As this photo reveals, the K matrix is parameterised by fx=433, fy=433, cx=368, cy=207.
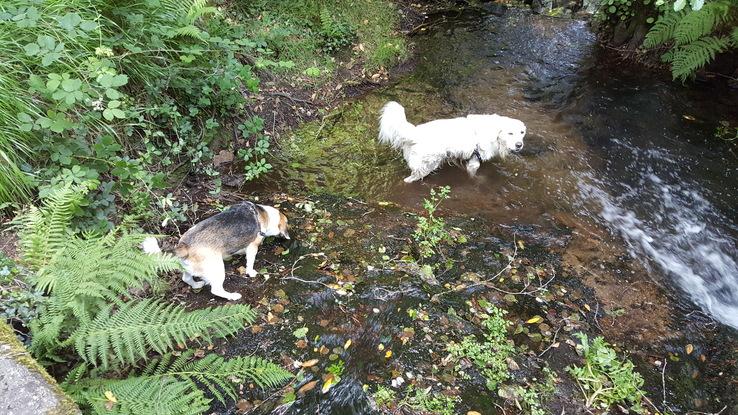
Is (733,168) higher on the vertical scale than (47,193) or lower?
lower

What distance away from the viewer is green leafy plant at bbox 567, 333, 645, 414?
3.11 metres

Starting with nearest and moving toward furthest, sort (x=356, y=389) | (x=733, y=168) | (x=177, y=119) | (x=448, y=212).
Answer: (x=356, y=389)
(x=177, y=119)
(x=448, y=212)
(x=733, y=168)

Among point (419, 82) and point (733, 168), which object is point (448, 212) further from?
point (733, 168)

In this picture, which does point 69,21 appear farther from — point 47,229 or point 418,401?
point 418,401

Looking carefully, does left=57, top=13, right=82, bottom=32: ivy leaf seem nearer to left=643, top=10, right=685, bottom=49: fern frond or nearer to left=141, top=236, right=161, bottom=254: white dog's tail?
left=141, top=236, right=161, bottom=254: white dog's tail

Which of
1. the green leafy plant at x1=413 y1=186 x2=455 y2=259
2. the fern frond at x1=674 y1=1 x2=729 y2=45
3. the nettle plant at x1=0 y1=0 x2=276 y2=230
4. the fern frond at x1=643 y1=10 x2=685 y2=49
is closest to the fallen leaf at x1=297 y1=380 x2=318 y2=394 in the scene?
the green leafy plant at x1=413 y1=186 x2=455 y2=259

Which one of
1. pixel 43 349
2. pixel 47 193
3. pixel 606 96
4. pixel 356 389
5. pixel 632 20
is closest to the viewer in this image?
pixel 43 349

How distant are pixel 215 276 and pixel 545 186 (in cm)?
411

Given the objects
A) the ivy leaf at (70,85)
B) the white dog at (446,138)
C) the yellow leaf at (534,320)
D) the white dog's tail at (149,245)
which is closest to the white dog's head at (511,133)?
the white dog at (446,138)

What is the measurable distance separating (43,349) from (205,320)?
35.1 inches

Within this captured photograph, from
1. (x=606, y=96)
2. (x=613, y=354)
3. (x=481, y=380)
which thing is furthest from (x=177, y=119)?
(x=606, y=96)

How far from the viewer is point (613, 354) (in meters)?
3.37

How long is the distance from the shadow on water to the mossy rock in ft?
4.12

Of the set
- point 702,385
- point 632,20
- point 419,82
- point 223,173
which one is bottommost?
point 702,385
